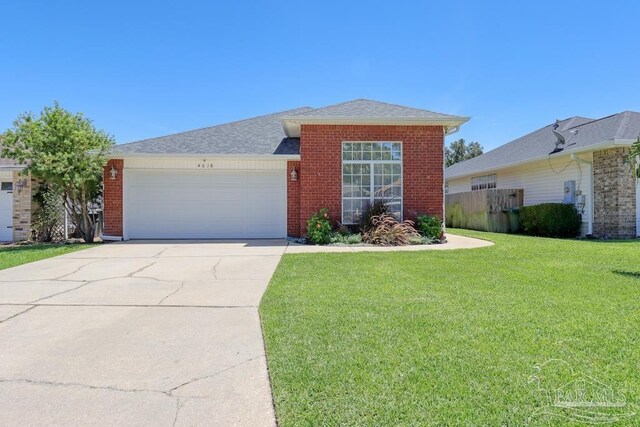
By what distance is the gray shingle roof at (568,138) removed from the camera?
13117 millimetres

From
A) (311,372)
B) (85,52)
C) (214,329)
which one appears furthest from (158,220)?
(311,372)

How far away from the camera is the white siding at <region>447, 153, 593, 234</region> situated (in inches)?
536

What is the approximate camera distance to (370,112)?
12320 mm

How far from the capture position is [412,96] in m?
18.5

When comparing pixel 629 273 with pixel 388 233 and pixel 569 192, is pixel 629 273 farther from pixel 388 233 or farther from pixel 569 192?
pixel 569 192

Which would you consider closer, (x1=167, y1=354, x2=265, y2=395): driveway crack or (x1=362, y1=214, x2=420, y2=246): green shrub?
(x1=167, y1=354, x2=265, y2=395): driveway crack

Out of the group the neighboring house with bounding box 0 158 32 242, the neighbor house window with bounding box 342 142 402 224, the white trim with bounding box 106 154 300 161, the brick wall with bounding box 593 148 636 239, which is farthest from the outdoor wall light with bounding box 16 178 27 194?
the brick wall with bounding box 593 148 636 239

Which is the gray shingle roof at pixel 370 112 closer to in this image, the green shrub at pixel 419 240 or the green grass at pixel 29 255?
the green shrub at pixel 419 240

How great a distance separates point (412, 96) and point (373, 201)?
29.2 ft

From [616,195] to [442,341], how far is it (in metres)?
12.8

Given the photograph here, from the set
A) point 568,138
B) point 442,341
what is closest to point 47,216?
point 442,341

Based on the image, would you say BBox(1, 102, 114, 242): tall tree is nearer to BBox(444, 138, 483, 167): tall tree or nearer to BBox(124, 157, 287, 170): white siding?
BBox(124, 157, 287, 170): white siding

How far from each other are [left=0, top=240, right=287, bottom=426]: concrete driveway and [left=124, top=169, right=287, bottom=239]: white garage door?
20.9 ft

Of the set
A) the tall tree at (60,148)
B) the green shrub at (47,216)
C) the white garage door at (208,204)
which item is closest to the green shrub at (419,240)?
the white garage door at (208,204)
